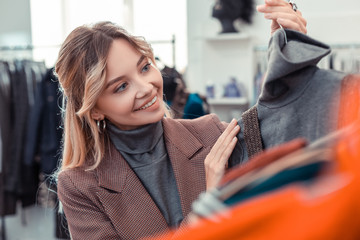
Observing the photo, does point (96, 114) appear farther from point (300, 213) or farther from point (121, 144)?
point (300, 213)

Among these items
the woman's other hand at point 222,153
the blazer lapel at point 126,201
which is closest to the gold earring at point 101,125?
the blazer lapel at point 126,201

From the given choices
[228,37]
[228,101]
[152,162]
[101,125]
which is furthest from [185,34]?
[152,162]

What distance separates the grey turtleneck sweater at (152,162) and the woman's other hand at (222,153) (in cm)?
32

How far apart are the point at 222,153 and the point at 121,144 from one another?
0.49 metres

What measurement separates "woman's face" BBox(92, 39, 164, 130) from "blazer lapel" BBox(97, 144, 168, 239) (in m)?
0.15

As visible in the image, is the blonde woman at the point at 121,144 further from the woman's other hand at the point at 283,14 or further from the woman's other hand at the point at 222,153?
the woman's other hand at the point at 283,14

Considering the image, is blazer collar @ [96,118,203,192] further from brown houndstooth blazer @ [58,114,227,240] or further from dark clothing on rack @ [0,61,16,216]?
dark clothing on rack @ [0,61,16,216]

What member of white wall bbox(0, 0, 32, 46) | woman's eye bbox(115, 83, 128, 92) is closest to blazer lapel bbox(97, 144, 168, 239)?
woman's eye bbox(115, 83, 128, 92)

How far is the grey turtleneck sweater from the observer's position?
120 cm

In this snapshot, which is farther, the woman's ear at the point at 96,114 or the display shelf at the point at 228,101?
the display shelf at the point at 228,101

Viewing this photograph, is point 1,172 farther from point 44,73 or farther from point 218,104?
point 218,104

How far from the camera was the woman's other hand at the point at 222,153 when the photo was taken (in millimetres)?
873

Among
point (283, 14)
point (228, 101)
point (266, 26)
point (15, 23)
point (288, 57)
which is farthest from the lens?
point (15, 23)

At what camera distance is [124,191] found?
3.92 feet
